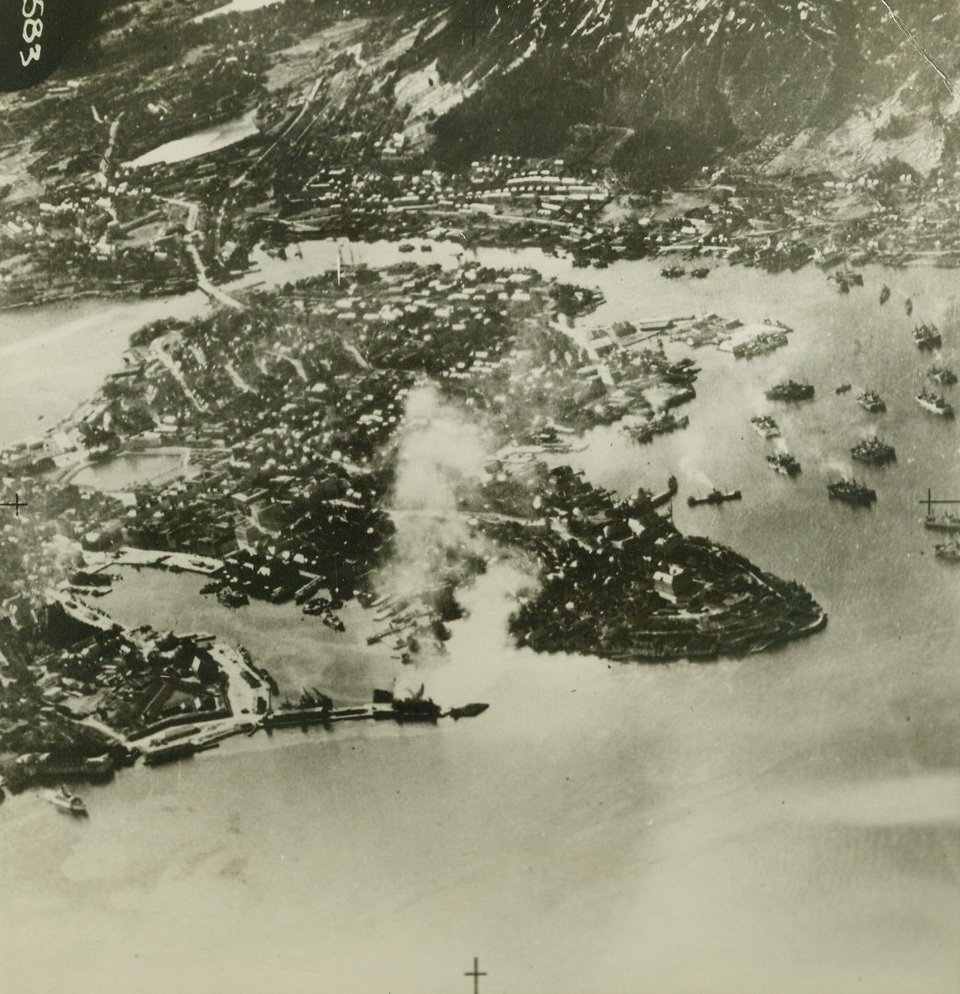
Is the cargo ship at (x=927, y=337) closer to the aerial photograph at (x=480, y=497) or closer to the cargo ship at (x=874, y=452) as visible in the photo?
the aerial photograph at (x=480, y=497)

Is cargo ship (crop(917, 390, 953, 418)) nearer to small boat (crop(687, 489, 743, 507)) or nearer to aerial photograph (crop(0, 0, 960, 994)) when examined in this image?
aerial photograph (crop(0, 0, 960, 994))

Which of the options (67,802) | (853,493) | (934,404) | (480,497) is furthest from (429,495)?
(934,404)

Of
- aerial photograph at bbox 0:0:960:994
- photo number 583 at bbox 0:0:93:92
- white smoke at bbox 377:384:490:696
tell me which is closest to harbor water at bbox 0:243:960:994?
aerial photograph at bbox 0:0:960:994

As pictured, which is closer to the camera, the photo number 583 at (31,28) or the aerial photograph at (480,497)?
the aerial photograph at (480,497)

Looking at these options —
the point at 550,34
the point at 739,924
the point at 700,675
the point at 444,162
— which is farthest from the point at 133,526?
→ the point at 739,924

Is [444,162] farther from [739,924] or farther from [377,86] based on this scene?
[739,924]

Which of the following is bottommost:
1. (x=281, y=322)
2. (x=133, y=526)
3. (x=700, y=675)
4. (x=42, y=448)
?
(x=700, y=675)

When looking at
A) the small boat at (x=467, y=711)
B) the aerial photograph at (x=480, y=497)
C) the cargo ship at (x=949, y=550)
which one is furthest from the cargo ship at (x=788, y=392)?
the small boat at (x=467, y=711)
